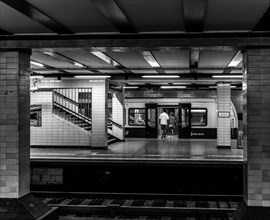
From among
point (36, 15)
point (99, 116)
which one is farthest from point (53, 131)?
point (36, 15)

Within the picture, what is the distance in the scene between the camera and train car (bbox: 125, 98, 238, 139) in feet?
69.6

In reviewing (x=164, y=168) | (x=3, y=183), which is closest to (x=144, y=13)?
(x=3, y=183)

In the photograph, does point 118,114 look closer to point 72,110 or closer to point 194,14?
point 72,110

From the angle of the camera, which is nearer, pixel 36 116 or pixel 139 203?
pixel 139 203

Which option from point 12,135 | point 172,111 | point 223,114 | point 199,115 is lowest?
point 12,135

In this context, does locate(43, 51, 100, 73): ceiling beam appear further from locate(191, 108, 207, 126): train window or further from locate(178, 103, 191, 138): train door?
locate(191, 108, 207, 126): train window

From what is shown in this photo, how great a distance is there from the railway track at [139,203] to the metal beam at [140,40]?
3.49 metres

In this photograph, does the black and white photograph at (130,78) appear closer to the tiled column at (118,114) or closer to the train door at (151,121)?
the tiled column at (118,114)

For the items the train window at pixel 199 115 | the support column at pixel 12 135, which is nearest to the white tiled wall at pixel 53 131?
the train window at pixel 199 115

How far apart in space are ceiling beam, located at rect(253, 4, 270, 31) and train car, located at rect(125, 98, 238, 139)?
1523 centimetres

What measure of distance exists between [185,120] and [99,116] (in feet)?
25.0

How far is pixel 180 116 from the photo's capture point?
2138cm

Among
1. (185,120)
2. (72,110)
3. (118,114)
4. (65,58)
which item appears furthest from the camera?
(185,120)

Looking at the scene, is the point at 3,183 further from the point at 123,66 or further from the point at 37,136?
the point at 37,136
